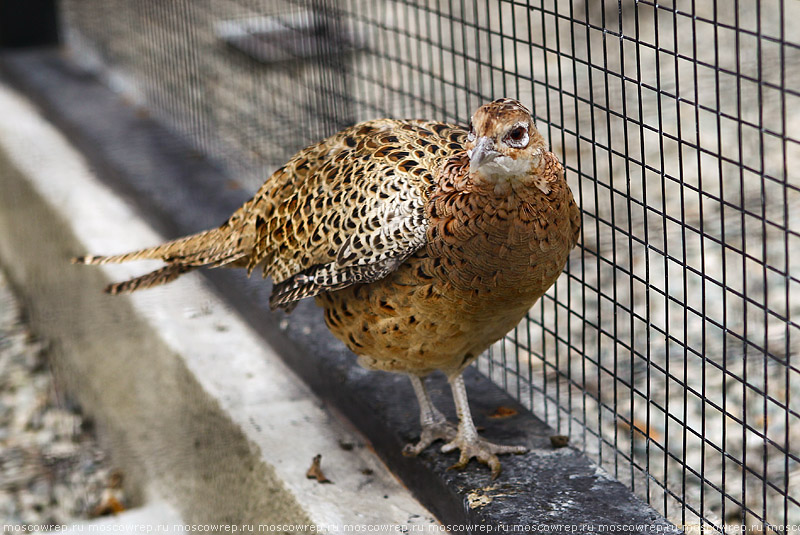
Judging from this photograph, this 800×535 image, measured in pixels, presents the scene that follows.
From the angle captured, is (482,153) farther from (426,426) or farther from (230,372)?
(230,372)

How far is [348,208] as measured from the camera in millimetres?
2693

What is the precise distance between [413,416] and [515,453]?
1.36 ft

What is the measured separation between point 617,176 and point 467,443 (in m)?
3.50

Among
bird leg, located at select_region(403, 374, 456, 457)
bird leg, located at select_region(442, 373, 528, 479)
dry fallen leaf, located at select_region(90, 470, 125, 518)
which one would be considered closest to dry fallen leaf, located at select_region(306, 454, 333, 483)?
bird leg, located at select_region(403, 374, 456, 457)

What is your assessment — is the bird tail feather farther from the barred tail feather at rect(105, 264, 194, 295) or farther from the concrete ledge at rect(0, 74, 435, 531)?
the concrete ledge at rect(0, 74, 435, 531)

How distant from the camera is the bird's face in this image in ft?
7.13

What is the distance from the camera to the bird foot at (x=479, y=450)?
2.93 m

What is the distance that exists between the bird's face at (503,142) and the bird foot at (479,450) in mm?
1006

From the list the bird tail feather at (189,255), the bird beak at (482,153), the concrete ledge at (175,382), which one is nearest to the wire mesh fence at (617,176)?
the bird beak at (482,153)

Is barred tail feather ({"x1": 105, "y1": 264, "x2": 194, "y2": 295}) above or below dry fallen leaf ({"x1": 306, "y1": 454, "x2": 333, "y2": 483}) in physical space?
above

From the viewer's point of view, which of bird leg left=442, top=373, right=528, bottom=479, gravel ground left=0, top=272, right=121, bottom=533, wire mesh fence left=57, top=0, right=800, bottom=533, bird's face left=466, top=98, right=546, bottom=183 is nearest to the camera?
bird's face left=466, top=98, right=546, bottom=183

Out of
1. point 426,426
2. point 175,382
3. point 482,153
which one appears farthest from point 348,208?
point 175,382

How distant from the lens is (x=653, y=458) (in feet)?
12.6

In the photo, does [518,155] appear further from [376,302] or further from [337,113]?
[337,113]
